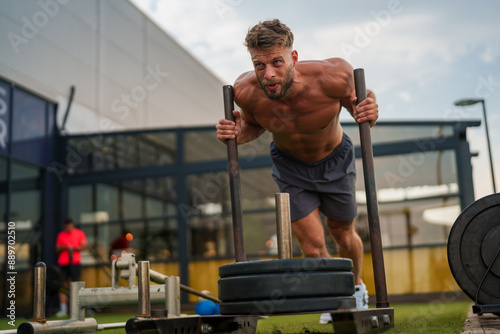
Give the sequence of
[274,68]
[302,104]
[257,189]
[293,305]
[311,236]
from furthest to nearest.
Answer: [257,189]
[311,236]
[302,104]
[274,68]
[293,305]

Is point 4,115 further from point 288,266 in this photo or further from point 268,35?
point 288,266

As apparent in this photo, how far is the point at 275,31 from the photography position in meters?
2.77

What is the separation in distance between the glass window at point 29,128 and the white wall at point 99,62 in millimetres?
633

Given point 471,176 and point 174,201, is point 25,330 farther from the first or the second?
point 471,176

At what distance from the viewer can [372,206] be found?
9.93ft

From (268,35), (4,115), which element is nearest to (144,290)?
(268,35)

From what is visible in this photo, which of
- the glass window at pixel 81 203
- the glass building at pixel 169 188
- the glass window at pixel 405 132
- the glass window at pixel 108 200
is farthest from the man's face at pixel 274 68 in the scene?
the glass window at pixel 81 203

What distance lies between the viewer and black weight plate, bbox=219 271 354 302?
6.92 ft

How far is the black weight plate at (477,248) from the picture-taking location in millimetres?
2803

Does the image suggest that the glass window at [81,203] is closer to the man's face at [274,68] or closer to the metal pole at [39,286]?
the metal pole at [39,286]

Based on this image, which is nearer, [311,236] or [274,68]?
[274,68]

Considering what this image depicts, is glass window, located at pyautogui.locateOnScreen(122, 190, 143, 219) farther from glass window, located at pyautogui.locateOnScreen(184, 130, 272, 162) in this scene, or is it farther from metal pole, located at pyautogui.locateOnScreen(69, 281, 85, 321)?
metal pole, located at pyautogui.locateOnScreen(69, 281, 85, 321)

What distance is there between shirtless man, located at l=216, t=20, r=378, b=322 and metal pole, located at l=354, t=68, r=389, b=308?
0.31ft

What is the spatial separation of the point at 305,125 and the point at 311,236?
79 cm
